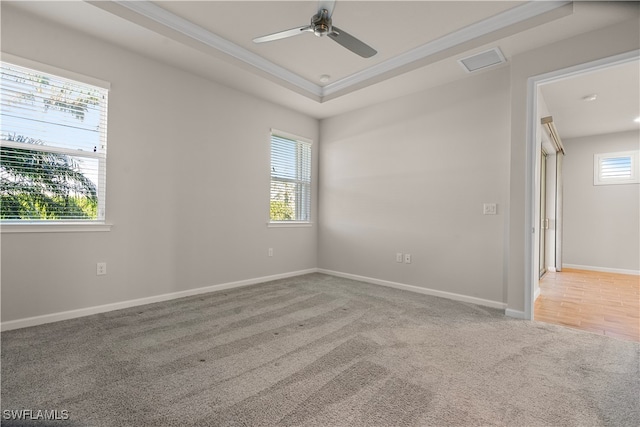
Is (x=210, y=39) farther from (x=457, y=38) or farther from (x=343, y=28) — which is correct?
(x=457, y=38)

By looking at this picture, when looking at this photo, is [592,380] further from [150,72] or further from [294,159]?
[150,72]

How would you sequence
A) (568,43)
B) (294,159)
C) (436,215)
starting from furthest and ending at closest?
(294,159) → (436,215) → (568,43)

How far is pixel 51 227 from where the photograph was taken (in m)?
2.56

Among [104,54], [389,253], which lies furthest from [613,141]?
[104,54]

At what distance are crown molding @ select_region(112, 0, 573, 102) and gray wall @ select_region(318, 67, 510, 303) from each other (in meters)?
0.63

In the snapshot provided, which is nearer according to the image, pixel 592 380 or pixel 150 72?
pixel 592 380

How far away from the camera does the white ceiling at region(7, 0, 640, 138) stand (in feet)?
8.04

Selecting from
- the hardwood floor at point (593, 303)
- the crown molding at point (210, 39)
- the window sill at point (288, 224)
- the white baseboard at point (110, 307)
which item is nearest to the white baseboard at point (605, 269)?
the hardwood floor at point (593, 303)

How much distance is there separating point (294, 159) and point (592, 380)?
13.3 ft

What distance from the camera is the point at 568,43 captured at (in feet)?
8.66

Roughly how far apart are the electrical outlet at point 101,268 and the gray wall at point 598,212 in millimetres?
7461

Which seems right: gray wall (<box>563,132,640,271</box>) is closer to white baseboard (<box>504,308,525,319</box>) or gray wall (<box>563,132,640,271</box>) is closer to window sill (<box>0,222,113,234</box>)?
white baseboard (<box>504,308,525,319</box>)

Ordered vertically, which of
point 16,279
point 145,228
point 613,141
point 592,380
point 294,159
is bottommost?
point 592,380

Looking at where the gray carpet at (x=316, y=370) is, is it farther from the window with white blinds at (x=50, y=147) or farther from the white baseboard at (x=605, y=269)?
the white baseboard at (x=605, y=269)
